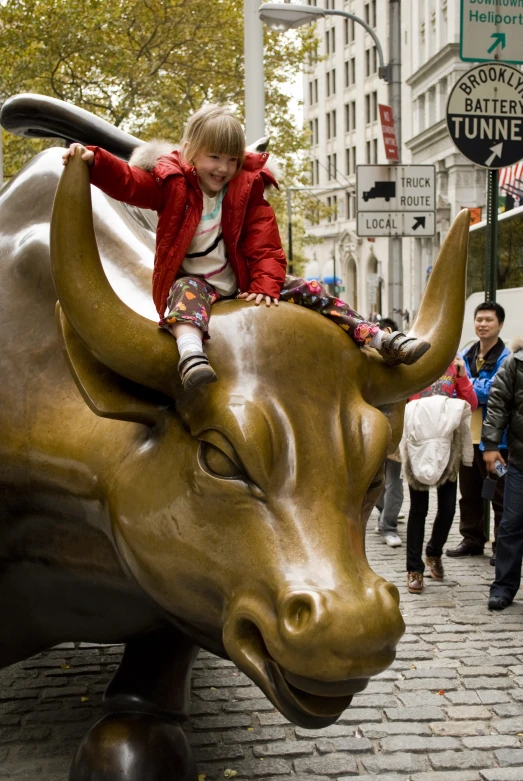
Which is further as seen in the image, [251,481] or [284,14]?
[284,14]

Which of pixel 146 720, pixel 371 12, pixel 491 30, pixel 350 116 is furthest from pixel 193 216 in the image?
pixel 350 116

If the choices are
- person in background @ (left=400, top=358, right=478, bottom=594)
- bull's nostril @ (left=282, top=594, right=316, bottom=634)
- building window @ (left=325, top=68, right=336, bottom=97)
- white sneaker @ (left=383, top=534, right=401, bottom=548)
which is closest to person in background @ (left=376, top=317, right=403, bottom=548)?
white sneaker @ (left=383, top=534, right=401, bottom=548)

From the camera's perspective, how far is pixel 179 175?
3.12m

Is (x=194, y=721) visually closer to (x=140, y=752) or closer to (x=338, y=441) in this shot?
(x=140, y=752)

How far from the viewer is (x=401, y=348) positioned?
3.14 meters

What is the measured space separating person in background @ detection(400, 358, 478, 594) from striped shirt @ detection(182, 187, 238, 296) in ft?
13.3

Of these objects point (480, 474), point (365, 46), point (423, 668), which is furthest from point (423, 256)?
point (423, 668)

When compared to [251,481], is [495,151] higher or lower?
higher

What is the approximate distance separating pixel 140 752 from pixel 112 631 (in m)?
0.46

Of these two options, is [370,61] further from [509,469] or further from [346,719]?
[346,719]

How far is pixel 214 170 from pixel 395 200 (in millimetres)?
8616

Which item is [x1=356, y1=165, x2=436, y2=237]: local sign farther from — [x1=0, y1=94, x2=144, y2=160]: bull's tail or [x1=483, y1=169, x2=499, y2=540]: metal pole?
[x1=0, y1=94, x2=144, y2=160]: bull's tail

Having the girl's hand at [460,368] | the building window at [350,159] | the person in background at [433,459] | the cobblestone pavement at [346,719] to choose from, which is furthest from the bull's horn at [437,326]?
the building window at [350,159]

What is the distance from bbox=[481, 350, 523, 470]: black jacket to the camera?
21.5 feet
